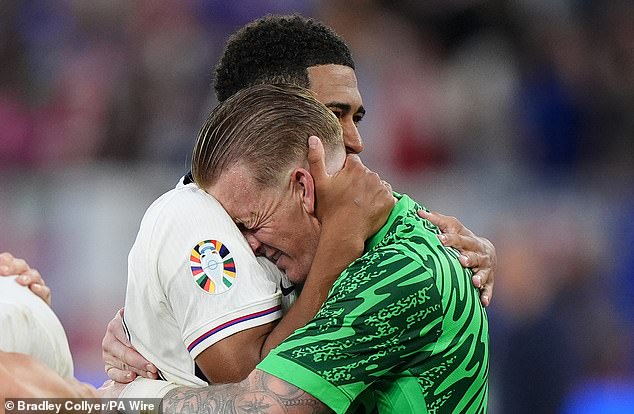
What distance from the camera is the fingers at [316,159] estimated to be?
3191 mm

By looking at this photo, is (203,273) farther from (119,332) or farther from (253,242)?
(119,332)

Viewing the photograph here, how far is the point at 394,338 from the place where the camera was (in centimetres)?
298

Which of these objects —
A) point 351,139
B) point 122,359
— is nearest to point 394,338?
point 122,359

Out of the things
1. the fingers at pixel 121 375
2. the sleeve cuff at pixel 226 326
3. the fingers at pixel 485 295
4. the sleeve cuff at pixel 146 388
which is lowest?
the fingers at pixel 121 375

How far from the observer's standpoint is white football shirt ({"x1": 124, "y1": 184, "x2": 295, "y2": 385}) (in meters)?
3.07

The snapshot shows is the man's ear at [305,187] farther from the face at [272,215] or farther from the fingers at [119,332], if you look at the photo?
the fingers at [119,332]

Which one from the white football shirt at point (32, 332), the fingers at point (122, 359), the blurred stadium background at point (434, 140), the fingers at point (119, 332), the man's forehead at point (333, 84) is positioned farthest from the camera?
the blurred stadium background at point (434, 140)

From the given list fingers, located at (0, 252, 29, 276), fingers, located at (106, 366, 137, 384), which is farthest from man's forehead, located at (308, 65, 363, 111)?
fingers, located at (0, 252, 29, 276)

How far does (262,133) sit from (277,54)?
87 cm

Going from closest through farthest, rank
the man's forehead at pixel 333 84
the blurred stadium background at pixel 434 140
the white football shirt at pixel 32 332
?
the white football shirt at pixel 32 332 → the man's forehead at pixel 333 84 → the blurred stadium background at pixel 434 140

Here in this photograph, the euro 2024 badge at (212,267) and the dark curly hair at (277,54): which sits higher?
the dark curly hair at (277,54)

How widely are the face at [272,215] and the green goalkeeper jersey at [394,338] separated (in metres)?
0.21

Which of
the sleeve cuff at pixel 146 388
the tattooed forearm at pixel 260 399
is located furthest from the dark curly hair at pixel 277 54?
the tattooed forearm at pixel 260 399

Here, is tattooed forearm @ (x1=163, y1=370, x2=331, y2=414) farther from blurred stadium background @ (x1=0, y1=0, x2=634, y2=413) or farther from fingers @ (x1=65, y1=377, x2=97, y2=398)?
blurred stadium background @ (x1=0, y1=0, x2=634, y2=413)
